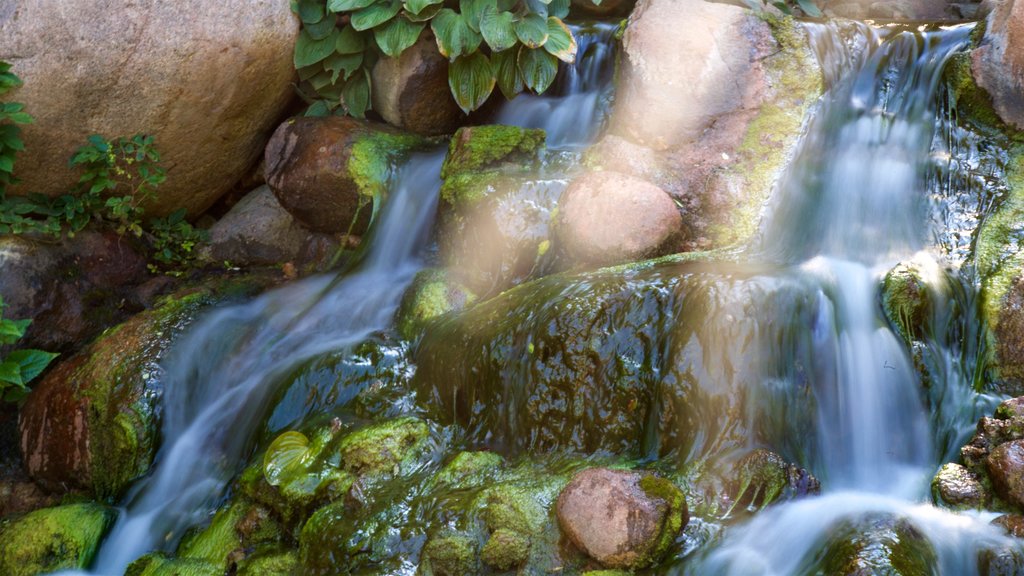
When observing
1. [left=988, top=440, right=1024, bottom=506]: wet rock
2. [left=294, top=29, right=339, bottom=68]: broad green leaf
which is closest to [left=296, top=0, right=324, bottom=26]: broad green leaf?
[left=294, top=29, right=339, bottom=68]: broad green leaf

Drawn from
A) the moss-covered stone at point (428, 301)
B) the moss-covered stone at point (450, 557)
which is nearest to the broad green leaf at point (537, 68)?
the moss-covered stone at point (428, 301)

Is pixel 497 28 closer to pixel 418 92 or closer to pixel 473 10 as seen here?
pixel 473 10

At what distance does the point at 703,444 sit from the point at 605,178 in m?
1.56

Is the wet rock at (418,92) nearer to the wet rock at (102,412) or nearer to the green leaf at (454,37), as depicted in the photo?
the green leaf at (454,37)

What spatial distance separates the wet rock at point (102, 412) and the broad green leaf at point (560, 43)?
8.69 ft

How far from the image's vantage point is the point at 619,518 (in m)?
3.10

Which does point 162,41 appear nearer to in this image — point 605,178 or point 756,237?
point 605,178

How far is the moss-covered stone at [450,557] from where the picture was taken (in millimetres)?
3234

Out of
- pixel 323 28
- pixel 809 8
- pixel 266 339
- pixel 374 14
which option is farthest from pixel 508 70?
pixel 809 8

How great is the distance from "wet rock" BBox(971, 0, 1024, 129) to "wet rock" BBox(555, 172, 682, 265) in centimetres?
197

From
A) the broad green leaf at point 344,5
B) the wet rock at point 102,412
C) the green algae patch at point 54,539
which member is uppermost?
the broad green leaf at point 344,5

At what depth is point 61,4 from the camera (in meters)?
5.09

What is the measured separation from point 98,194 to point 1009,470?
16.6ft

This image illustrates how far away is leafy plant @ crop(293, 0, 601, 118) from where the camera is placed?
219 inches
